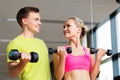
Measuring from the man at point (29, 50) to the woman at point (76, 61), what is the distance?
0.43 feet

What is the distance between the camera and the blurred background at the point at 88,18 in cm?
413

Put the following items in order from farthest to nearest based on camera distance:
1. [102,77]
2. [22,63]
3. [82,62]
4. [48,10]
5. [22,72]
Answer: [102,77], [48,10], [82,62], [22,72], [22,63]

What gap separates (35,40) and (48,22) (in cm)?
303

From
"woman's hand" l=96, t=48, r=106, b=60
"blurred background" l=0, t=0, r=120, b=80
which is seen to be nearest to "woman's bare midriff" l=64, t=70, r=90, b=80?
"woman's hand" l=96, t=48, r=106, b=60

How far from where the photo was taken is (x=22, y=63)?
5.33 ft

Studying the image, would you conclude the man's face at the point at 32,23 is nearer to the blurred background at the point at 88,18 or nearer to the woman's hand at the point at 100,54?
the woman's hand at the point at 100,54

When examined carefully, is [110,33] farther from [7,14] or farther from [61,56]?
[61,56]

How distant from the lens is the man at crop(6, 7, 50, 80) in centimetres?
173

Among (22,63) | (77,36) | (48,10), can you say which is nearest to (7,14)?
(48,10)

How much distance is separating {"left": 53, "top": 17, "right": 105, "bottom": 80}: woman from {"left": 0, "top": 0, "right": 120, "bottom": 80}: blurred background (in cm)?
202

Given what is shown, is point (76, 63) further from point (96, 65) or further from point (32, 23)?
point (32, 23)

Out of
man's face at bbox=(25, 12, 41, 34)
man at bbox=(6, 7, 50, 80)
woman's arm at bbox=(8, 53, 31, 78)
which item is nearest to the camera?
woman's arm at bbox=(8, 53, 31, 78)

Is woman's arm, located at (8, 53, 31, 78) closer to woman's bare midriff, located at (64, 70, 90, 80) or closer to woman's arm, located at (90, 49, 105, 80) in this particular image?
woman's bare midriff, located at (64, 70, 90, 80)

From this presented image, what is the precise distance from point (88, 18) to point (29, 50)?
311cm
